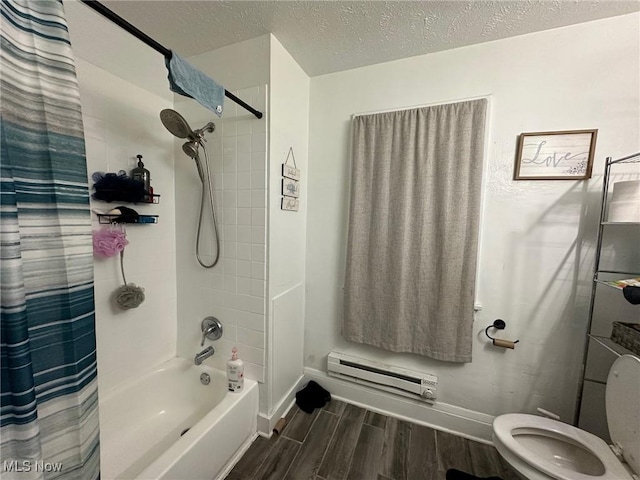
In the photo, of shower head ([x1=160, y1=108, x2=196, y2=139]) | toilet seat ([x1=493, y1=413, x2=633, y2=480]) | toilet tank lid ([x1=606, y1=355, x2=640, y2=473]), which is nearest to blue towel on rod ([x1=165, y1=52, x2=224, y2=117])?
shower head ([x1=160, y1=108, x2=196, y2=139])

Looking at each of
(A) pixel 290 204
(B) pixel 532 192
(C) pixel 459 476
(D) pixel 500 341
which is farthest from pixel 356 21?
(C) pixel 459 476

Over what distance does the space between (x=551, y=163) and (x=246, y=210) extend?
5.67 ft

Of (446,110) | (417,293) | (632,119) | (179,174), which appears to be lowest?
(417,293)

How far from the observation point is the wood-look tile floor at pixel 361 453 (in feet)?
4.25

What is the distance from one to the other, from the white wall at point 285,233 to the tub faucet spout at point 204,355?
413 mm

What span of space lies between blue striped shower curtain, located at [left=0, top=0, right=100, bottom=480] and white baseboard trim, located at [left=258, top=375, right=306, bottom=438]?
0.94m

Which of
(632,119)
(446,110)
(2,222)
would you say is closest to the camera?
(2,222)

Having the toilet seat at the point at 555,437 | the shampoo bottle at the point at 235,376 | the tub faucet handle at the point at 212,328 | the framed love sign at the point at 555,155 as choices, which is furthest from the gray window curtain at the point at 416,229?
the tub faucet handle at the point at 212,328

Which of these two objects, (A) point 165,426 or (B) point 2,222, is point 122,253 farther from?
(A) point 165,426

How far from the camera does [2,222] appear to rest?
0.53m

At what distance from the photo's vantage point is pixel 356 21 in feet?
4.18

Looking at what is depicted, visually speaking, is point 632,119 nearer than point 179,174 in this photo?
Yes

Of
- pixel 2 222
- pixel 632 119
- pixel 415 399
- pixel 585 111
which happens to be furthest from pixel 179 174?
pixel 632 119

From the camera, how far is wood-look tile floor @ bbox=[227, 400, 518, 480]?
1297 mm
